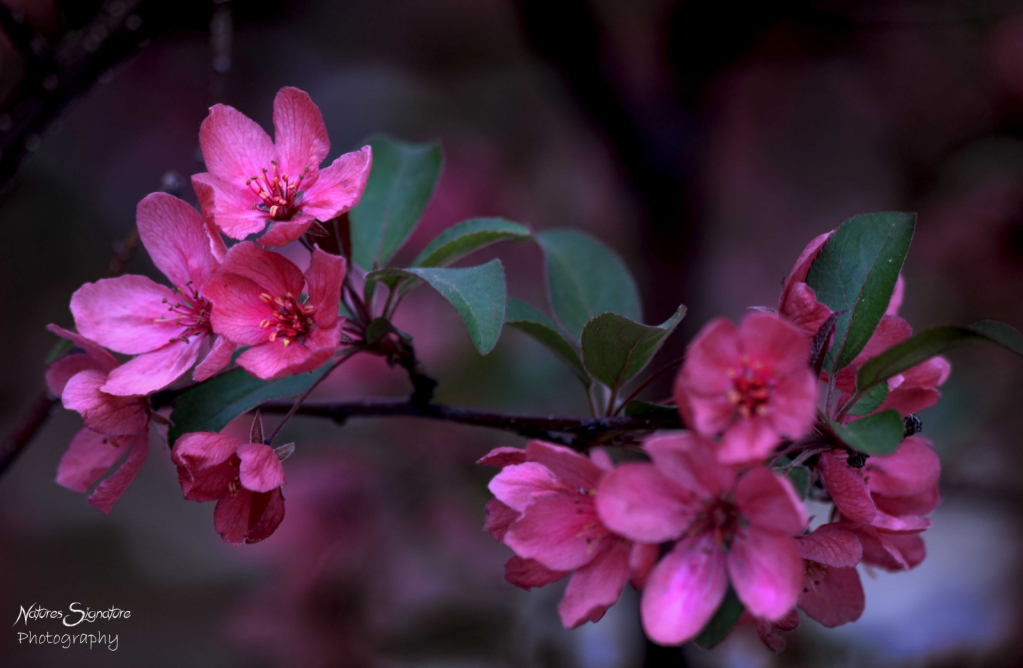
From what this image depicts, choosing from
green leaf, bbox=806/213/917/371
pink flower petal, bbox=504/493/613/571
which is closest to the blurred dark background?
pink flower petal, bbox=504/493/613/571

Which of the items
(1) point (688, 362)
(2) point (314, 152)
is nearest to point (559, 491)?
(1) point (688, 362)

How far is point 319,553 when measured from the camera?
2.13 metres

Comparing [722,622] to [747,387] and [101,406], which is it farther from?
[101,406]

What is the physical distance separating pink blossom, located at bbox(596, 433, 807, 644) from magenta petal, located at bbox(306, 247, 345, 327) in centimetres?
36

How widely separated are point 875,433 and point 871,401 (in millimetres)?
130

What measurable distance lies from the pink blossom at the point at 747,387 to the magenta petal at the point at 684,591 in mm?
130

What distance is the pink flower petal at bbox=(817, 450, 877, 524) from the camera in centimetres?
69

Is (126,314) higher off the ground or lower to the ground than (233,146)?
lower

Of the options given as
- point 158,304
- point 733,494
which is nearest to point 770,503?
point 733,494

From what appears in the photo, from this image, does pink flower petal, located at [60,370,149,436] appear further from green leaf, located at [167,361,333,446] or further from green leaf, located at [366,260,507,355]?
green leaf, located at [366,260,507,355]

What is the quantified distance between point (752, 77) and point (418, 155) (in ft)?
7.86

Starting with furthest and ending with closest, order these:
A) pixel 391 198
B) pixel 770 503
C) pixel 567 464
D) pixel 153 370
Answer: pixel 391 198 < pixel 153 370 < pixel 567 464 < pixel 770 503

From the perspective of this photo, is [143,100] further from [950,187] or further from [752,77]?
[950,187]

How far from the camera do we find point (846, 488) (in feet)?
2.30
